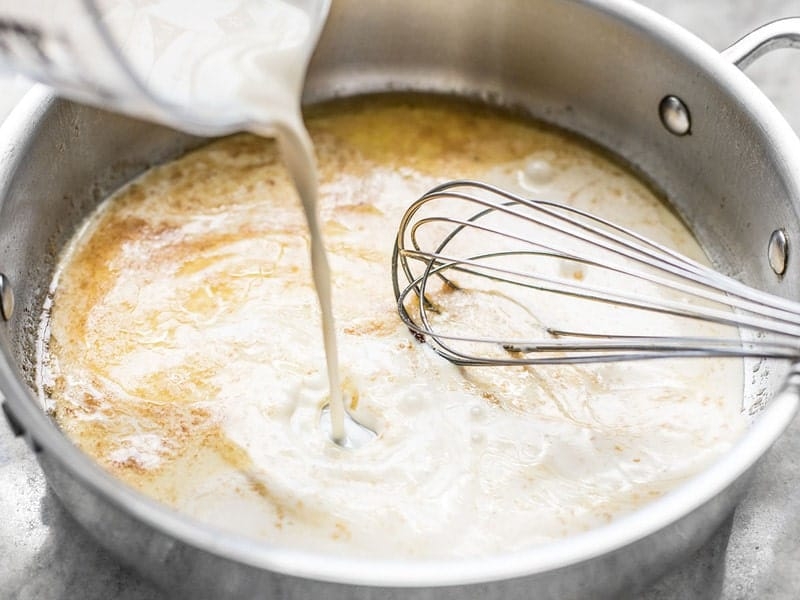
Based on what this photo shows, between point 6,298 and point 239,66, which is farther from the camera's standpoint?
point 6,298

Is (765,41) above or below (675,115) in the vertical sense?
above

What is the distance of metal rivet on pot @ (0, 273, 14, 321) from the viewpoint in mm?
1017

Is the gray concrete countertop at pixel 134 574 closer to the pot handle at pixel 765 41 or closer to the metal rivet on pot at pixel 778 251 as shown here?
the metal rivet on pot at pixel 778 251

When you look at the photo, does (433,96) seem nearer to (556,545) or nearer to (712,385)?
(712,385)

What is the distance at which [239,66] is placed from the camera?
878 mm

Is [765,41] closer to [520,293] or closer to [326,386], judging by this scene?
[520,293]

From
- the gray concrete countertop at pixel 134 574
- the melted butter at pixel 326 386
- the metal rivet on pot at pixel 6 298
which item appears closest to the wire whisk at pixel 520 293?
the melted butter at pixel 326 386

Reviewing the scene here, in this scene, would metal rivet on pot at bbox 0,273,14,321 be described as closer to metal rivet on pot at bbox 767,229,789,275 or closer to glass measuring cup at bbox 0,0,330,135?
glass measuring cup at bbox 0,0,330,135

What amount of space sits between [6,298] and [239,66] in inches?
14.4

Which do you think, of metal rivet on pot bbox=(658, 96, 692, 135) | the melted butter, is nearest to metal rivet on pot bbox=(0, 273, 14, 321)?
the melted butter

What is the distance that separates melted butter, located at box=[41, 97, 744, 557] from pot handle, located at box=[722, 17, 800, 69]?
214mm

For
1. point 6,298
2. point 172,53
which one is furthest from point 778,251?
point 6,298

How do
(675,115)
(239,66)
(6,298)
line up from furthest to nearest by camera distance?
(675,115), (6,298), (239,66)

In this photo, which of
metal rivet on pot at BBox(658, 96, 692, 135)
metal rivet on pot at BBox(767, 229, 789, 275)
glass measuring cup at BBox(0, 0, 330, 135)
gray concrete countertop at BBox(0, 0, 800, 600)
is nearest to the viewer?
glass measuring cup at BBox(0, 0, 330, 135)
